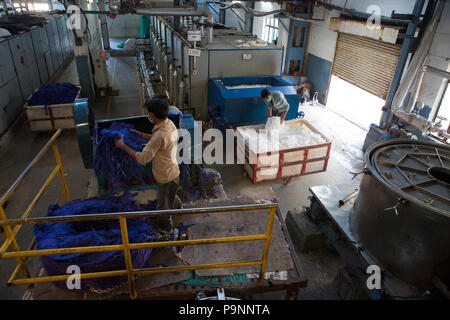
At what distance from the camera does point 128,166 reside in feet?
16.5

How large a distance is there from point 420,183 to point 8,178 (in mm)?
7991

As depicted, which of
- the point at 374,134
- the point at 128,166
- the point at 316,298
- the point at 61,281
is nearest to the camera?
the point at 61,281

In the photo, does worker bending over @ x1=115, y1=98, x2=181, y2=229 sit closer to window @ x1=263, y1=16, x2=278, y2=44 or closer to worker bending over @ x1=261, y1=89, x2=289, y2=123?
worker bending over @ x1=261, y1=89, x2=289, y2=123

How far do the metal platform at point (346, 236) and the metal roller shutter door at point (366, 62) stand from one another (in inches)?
214

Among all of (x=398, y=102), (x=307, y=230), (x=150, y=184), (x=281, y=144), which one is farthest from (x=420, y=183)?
(x=398, y=102)

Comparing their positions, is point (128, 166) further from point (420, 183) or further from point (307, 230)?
point (420, 183)

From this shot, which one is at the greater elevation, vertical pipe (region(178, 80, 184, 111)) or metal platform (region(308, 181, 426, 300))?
vertical pipe (region(178, 80, 184, 111))

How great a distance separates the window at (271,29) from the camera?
14.2m

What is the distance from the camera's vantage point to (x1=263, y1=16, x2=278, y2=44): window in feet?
46.5

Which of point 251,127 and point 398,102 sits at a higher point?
point 398,102

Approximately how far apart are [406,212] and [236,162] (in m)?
4.84

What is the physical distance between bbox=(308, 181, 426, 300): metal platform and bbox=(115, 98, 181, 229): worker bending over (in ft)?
8.37

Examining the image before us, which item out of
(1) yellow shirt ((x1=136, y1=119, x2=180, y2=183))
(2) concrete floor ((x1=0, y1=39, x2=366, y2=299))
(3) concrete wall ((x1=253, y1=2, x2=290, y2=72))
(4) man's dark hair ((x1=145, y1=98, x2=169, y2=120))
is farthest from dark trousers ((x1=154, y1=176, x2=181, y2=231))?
(3) concrete wall ((x1=253, y1=2, x2=290, y2=72))

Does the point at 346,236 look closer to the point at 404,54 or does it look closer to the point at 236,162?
the point at 236,162
